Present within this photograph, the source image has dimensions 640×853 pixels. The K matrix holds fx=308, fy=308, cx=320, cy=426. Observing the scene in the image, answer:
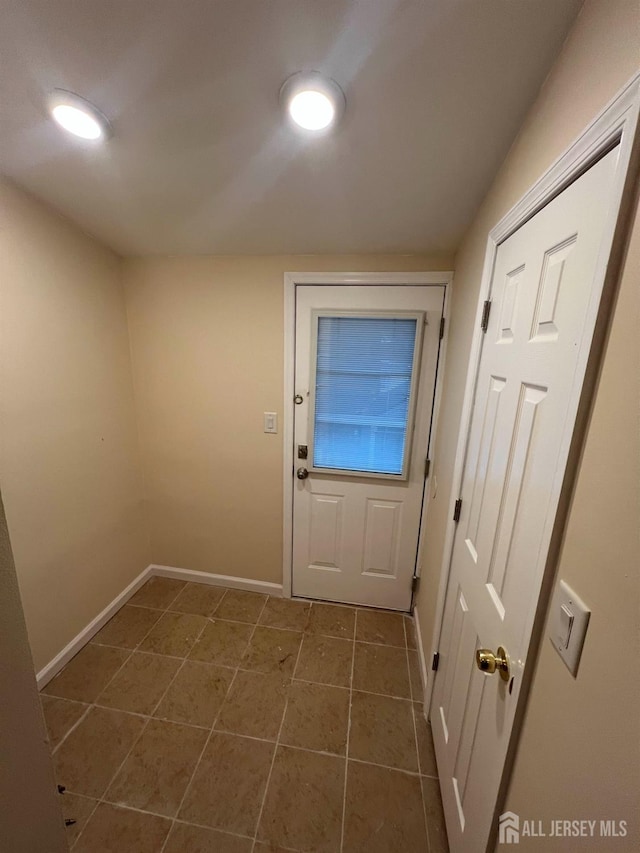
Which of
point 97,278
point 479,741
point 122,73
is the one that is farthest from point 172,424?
point 479,741

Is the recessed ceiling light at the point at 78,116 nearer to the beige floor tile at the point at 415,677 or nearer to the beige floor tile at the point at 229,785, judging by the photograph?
the beige floor tile at the point at 229,785

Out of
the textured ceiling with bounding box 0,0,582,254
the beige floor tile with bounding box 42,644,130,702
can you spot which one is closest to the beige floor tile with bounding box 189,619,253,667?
the beige floor tile with bounding box 42,644,130,702

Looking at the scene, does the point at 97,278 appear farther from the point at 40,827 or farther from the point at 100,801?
the point at 100,801

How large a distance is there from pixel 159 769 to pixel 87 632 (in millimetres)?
908

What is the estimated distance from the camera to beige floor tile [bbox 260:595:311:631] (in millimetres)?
1942

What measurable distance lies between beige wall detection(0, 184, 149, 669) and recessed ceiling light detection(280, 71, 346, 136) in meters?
1.27

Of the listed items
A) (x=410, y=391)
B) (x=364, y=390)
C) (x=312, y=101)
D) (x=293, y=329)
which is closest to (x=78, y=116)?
(x=312, y=101)

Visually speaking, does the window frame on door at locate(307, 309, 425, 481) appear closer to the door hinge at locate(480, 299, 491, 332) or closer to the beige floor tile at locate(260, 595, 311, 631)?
the door hinge at locate(480, 299, 491, 332)

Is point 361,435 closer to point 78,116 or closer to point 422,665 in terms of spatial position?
point 422,665

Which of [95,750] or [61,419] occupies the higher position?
[61,419]

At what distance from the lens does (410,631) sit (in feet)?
6.33

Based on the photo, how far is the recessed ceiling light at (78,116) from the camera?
846mm

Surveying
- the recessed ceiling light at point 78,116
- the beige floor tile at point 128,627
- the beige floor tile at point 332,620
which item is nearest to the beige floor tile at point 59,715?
the beige floor tile at point 128,627

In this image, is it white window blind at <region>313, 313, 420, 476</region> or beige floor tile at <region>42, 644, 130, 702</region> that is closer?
beige floor tile at <region>42, 644, 130, 702</region>
